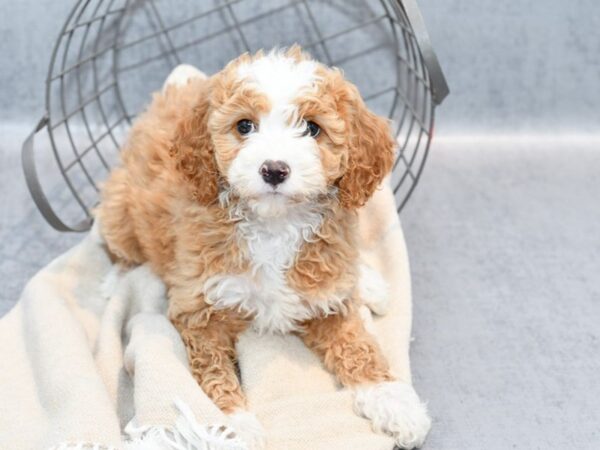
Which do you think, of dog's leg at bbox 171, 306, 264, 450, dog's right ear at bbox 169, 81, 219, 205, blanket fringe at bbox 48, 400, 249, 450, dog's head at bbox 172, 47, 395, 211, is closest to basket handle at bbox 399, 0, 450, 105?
dog's head at bbox 172, 47, 395, 211

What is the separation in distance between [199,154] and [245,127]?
21 cm

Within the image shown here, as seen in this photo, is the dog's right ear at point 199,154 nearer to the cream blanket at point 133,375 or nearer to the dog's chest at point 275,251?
the dog's chest at point 275,251

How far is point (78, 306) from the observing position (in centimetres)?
320

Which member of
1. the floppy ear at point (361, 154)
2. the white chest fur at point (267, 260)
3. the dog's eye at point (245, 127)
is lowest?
the white chest fur at point (267, 260)

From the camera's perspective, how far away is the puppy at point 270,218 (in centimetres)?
236

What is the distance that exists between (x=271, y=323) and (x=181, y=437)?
0.52m

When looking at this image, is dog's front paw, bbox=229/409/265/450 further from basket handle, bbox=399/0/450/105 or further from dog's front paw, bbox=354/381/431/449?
basket handle, bbox=399/0/450/105

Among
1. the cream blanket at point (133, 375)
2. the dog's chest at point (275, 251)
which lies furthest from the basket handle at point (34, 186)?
the dog's chest at point (275, 251)

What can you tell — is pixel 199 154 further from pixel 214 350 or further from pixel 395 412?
pixel 395 412

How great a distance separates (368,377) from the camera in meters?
2.73

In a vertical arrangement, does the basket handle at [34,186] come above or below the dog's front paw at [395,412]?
above

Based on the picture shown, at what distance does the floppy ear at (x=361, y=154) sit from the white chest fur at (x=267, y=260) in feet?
0.56

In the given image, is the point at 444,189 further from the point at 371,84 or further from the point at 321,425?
the point at 321,425

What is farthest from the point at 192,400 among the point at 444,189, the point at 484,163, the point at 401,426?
the point at 484,163
